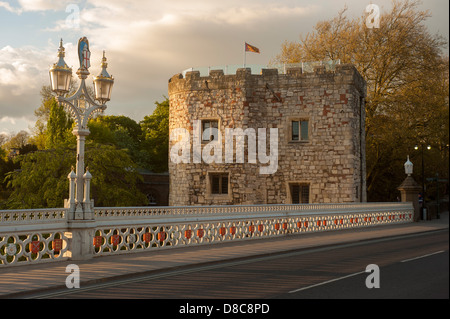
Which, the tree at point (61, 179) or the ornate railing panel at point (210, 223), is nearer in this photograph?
the ornate railing panel at point (210, 223)

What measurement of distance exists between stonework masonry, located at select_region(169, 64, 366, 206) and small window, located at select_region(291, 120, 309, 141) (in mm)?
56

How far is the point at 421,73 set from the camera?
3769 cm

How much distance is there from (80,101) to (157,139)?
4416 cm

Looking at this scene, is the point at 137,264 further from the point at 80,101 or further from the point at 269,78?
the point at 269,78


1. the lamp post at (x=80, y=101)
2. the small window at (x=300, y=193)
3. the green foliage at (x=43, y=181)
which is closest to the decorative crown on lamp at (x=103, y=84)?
the lamp post at (x=80, y=101)

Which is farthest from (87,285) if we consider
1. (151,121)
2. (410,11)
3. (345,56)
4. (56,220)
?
(151,121)

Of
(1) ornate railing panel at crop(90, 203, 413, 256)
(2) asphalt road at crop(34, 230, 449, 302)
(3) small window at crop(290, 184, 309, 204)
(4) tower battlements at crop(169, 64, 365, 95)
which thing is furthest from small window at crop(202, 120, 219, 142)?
(2) asphalt road at crop(34, 230, 449, 302)

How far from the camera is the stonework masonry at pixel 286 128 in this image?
94.3 ft

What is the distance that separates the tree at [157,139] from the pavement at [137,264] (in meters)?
39.8

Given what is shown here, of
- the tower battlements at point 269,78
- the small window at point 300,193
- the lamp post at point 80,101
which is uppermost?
the tower battlements at point 269,78

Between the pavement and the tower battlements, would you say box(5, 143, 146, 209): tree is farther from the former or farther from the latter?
the pavement

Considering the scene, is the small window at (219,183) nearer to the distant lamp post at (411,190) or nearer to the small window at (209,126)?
the small window at (209,126)

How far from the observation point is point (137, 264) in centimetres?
1267

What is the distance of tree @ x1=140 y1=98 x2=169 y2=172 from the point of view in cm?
5809
